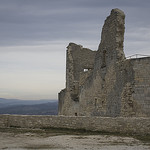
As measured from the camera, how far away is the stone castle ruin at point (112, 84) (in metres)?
16.7

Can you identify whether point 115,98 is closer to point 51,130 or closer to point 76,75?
point 51,130

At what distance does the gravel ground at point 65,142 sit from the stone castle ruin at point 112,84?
4065mm

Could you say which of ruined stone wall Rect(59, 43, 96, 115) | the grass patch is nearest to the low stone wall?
the grass patch

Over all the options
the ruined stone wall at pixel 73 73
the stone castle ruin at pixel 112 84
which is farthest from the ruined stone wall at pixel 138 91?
the ruined stone wall at pixel 73 73

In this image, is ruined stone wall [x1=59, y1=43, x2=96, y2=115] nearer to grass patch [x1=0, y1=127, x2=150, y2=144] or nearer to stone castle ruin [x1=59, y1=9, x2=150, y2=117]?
stone castle ruin [x1=59, y1=9, x2=150, y2=117]

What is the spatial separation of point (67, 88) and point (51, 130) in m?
11.9

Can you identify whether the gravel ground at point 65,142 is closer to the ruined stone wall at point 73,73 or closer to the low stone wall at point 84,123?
the low stone wall at point 84,123

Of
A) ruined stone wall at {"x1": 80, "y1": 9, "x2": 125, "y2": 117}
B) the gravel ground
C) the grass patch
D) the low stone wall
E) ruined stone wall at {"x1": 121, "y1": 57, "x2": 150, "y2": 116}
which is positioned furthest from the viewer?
ruined stone wall at {"x1": 80, "y1": 9, "x2": 125, "y2": 117}

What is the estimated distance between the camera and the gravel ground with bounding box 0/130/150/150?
36.6ft

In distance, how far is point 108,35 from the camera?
20344mm

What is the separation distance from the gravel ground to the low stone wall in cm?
102

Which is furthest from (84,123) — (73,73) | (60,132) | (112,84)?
(73,73)

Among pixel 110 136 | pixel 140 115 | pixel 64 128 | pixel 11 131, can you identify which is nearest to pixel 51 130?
pixel 64 128

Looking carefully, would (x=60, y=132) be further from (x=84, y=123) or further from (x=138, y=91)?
(x=138, y=91)
